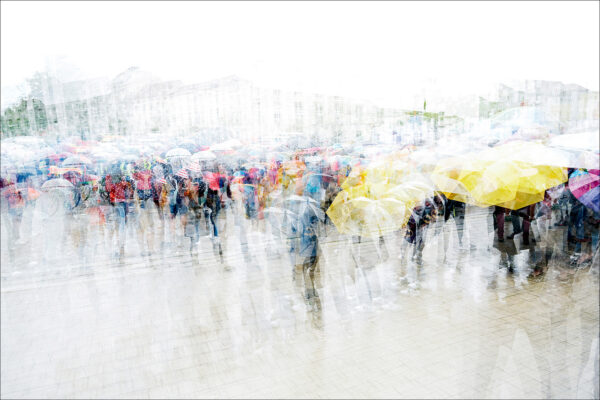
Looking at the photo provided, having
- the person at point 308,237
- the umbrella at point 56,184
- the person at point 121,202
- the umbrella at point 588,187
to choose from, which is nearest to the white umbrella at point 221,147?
the person at point 121,202

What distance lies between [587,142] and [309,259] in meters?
4.11

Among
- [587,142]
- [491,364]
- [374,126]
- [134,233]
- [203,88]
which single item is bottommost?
[491,364]

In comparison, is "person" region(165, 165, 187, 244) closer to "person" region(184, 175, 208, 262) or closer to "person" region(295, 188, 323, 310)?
"person" region(184, 175, 208, 262)

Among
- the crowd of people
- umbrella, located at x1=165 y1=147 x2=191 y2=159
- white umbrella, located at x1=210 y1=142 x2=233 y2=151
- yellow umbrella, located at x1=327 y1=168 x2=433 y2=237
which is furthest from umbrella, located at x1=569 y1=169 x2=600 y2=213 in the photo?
white umbrella, located at x1=210 y1=142 x2=233 y2=151

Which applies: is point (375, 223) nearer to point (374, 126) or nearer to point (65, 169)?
point (65, 169)

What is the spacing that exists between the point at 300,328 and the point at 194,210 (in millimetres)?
3507

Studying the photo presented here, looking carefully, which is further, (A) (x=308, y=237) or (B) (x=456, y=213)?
(B) (x=456, y=213)

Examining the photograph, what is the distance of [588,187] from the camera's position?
5082 millimetres

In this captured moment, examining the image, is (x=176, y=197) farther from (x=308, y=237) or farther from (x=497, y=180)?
(x=497, y=180)

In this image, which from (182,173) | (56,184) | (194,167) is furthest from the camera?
(194,167)

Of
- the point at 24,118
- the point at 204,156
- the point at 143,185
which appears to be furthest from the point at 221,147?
the point at 24,118

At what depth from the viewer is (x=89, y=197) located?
826cm

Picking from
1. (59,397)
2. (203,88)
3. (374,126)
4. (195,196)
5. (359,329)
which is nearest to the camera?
(59,397)

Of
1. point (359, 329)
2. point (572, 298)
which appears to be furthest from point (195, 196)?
point (572, 298)
